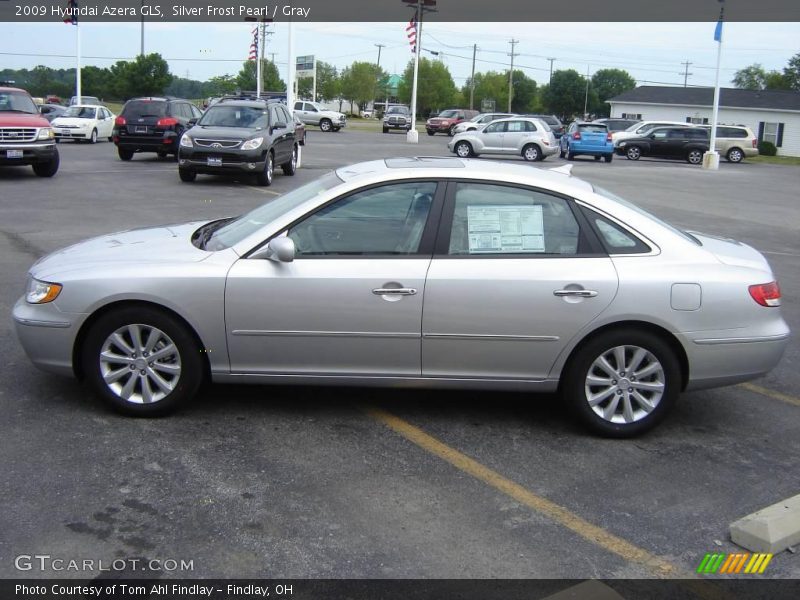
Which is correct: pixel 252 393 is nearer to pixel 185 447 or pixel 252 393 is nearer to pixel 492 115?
pixel 185 447

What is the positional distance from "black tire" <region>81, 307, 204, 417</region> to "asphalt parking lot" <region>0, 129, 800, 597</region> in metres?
0.13

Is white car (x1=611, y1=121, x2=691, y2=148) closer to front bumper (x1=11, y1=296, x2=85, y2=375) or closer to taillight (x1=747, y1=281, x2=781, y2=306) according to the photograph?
taillight (x1=747, y1=281, x2=781, y2=306)

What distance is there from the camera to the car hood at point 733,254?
544 cm

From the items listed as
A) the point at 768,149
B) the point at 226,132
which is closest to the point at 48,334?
the point at 226,132

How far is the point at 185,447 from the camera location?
487cm

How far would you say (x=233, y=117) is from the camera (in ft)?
63.2

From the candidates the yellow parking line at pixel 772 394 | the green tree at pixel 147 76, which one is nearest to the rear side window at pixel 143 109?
the yellow parking line at pixel 772 394

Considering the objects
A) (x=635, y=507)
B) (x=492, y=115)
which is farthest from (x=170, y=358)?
(x=492, y=115)

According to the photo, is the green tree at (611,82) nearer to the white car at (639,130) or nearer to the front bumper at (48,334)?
the white car at (639,130)

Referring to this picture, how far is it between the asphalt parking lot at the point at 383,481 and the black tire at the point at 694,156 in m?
34.6

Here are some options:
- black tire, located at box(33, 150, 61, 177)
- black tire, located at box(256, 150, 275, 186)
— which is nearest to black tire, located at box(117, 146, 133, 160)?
black tire, located at box(33, 150, 61, 177)

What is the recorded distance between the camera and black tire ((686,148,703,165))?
39156 mm

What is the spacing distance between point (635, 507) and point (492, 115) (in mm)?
43043
